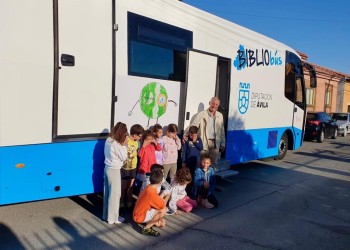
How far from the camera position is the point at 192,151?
6.25 m

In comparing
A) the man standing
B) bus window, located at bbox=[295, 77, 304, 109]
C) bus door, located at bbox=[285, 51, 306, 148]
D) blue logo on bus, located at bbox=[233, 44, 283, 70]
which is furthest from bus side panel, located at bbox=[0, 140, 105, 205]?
bus window, located at bbox=[295, 77, 304, 109]

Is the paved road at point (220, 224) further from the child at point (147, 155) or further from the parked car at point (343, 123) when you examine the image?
the parked car at point (343, 123)

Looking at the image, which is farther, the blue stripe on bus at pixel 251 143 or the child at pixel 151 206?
the blue stripe on bus at pixel 251 143

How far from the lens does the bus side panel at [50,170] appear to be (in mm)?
4035

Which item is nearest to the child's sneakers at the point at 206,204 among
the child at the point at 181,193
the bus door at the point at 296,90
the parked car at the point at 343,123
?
the child at the point at 181,193

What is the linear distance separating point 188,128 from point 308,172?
4.69 metres

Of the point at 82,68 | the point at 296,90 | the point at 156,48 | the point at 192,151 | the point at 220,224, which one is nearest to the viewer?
the point at 82,68

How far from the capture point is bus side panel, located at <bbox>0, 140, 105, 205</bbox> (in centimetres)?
404

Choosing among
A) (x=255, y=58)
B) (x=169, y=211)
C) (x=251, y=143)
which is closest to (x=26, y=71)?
(x=169, y=211)

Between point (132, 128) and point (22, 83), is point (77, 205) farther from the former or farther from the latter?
point (22, 83)

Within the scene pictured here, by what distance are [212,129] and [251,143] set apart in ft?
6.54

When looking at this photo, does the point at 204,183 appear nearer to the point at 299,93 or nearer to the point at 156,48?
the point at 156,48

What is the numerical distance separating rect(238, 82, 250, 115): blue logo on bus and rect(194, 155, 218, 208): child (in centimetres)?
207

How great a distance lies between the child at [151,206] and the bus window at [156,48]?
1613mm
